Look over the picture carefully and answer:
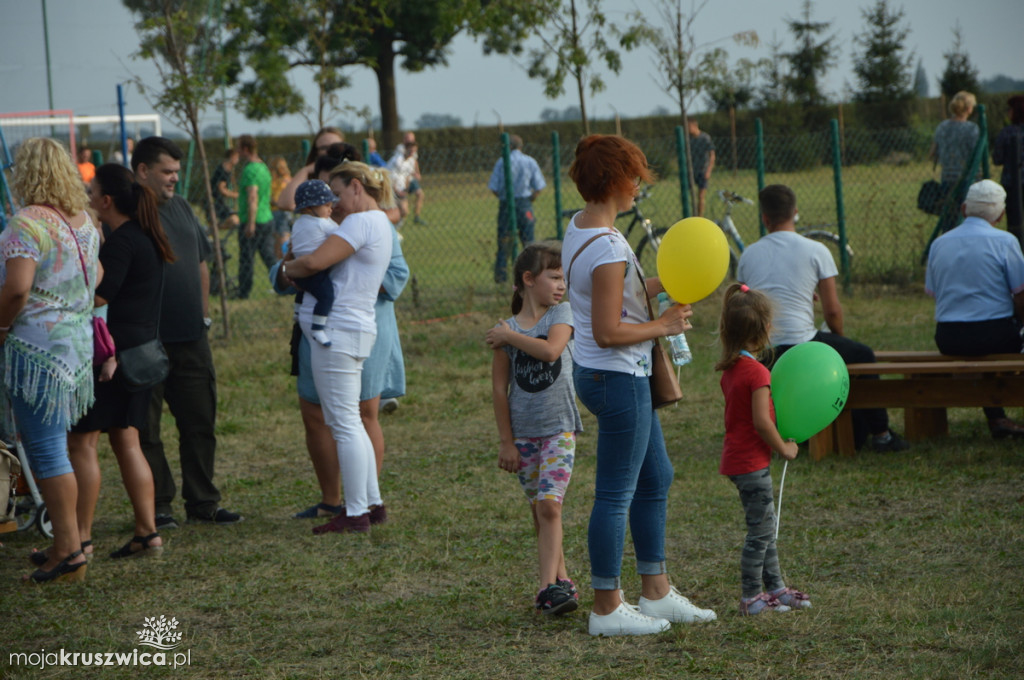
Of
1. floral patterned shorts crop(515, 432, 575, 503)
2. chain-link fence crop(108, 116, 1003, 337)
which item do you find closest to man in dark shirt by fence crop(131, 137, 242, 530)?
floral patterned shorts crop(515, 432, 575, 503)

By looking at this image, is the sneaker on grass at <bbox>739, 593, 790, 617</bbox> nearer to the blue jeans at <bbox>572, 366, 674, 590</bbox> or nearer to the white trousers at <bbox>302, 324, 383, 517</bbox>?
the blue jeans at <bbox>572, 366, 674, 590</bbox>

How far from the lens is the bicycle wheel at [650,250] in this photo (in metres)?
11.9

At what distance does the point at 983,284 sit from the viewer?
20.3 ft

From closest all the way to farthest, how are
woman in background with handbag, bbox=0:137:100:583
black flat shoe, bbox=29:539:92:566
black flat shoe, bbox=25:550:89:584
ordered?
1. woman in background with handbag, bbox=0:137:100:583
2. black flat shoe, bbox=25:550:89:584
3. black flat shoe, bbox=29:539:92:566

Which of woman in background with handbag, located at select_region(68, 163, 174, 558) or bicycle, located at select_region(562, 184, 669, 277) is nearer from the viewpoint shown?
woman in background with handbag, located at select_region(68, 163, 174, 558)

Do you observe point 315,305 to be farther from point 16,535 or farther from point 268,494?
point 16,535

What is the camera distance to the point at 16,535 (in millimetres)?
5531

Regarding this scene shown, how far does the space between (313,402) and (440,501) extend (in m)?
0.89

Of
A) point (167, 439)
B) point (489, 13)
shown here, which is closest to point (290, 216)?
point (489, 13)

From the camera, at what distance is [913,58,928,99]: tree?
124ft

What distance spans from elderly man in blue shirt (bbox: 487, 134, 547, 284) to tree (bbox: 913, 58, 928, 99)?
28592 mm

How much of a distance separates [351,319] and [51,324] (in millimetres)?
1346

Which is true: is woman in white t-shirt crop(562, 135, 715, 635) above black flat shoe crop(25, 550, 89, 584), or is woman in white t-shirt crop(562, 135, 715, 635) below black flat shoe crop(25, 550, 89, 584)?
above

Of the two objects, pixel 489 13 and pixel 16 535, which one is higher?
pixel 489 13
